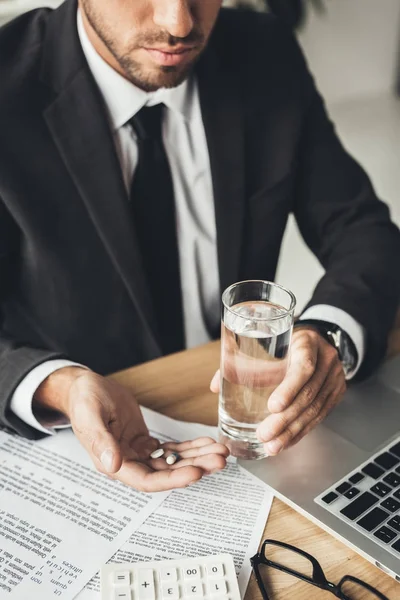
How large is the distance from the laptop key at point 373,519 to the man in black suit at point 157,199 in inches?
5.8

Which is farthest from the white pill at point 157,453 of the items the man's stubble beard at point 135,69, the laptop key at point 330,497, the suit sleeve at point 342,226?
the man's stubble beard at point 135,69

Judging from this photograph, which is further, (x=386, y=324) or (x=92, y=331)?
(x=92, y=331)

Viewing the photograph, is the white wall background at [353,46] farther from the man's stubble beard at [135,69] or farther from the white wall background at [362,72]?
the man's stubble beard at [135,69]

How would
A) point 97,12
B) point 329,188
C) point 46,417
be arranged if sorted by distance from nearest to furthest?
1. point 46,417
2. point 97,12
3. point 329,188

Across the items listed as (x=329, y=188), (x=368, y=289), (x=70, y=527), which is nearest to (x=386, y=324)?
(x=368, y=289)

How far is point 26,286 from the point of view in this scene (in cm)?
128

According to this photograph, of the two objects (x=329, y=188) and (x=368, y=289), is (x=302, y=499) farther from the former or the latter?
(x=329, y=188)

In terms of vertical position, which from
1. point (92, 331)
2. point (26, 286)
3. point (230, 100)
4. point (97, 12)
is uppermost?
point (97, 12)

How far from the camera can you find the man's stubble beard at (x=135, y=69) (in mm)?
1153

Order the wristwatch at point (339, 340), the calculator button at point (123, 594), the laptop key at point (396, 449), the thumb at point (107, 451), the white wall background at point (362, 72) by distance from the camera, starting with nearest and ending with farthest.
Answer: the calculator button at point (123, 594) → the thumb at point (107, 451) → the laptop key at point (396, 449) → the wristwatch at point (339, 340) → the white wall background at point (362, 72)

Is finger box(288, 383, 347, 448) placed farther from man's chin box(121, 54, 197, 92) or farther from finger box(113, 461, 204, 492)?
man's chin box(121, 54, 197, 92)

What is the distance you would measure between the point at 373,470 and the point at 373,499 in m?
0.05

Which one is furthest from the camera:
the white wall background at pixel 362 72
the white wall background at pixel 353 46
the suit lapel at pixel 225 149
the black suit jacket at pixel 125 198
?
the white wall background at pixel 353 46

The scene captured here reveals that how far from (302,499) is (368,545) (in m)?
0.10
